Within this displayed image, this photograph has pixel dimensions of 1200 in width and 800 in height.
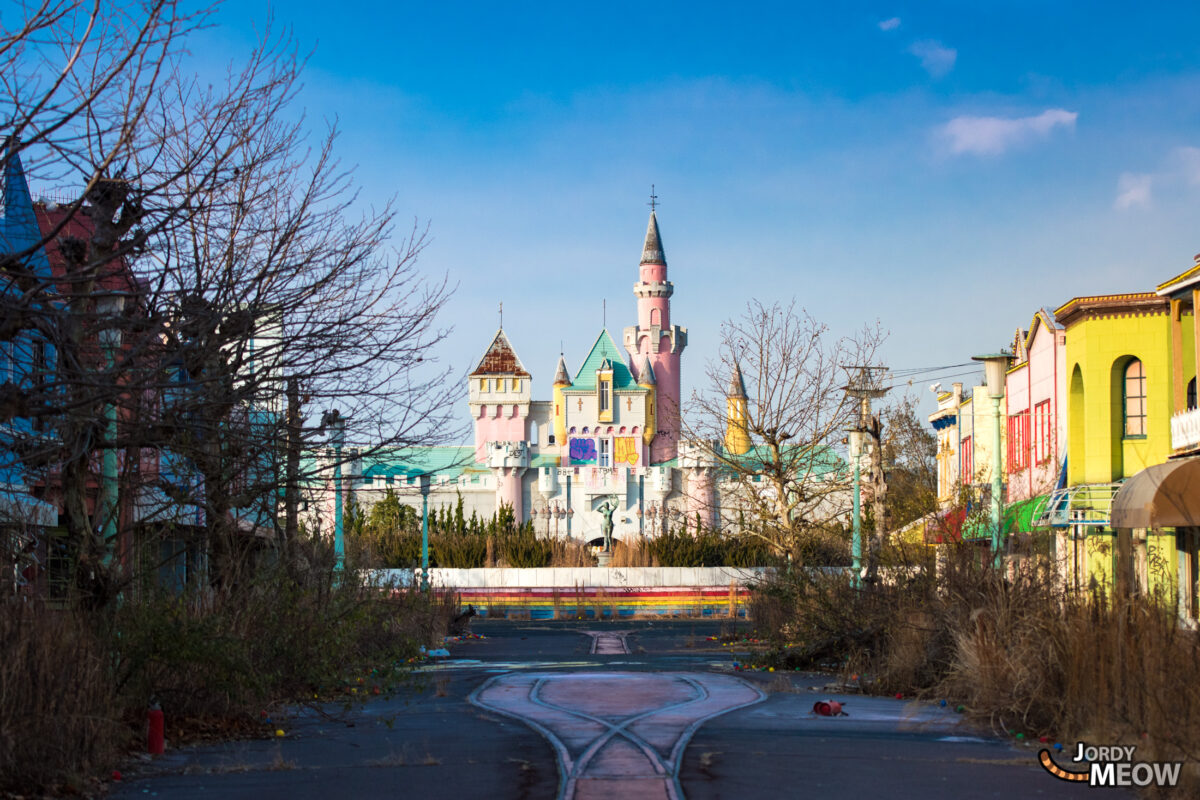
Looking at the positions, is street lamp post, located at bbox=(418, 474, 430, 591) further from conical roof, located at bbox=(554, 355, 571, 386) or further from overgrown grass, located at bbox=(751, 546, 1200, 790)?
conical roof, located at bbox=(554, 355, 571, 386)

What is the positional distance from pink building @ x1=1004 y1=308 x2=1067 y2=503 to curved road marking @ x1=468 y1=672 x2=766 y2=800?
17.4 m

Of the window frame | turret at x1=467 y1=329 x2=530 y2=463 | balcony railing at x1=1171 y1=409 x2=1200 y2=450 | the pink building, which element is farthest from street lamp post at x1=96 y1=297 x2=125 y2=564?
turret at x1=467 y1=329 x2=530 y2=463

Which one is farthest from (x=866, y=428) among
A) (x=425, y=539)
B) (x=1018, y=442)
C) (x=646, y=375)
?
(x=646, y=375)

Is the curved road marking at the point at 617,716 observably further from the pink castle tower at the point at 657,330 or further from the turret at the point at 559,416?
the pink castle tower at the point at 657,330

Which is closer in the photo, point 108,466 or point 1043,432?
point 108,466

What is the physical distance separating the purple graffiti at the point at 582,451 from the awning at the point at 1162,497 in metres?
63.2

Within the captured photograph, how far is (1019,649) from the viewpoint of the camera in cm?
1280

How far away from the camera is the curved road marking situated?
33.0 ft

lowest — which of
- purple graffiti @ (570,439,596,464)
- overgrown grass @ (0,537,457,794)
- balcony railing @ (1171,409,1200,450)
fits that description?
overgrown grass @ (0,537,457,794)

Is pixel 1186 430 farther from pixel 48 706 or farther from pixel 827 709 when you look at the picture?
pixel 48 706

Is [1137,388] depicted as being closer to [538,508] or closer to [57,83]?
[57,83]

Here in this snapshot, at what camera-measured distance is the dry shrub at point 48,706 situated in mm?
A: 9250

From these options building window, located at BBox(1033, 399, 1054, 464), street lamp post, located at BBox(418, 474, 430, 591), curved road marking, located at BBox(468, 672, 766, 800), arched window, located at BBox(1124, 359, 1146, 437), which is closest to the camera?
curved road marking, located at BBox(468, 672, 766, 800)

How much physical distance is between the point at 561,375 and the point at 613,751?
8061 cm
